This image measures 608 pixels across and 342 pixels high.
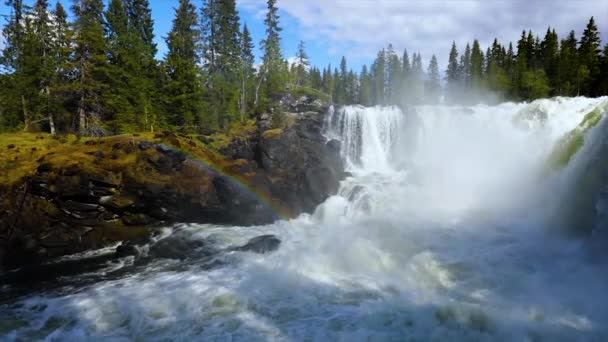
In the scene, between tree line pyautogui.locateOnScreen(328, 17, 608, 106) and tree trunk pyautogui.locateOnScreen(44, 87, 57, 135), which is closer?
tree trunk pyautogui.locateOnScreen(44, 87, 57, 135)

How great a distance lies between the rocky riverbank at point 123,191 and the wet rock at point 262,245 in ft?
10.7

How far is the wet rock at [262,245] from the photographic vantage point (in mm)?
14391

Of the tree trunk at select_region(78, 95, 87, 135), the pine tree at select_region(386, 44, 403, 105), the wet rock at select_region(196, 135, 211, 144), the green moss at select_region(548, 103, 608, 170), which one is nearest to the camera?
the green moss at select_region(548, 103, 608, 170)

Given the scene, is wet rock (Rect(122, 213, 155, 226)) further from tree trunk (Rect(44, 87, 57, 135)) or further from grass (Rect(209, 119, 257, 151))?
tree trunk (Rect(44, 87, 57, 135))

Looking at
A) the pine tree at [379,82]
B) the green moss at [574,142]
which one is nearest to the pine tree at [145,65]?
the green moss at [574,142]

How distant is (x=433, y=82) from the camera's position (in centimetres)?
9569

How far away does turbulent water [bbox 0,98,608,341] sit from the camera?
8461 mm

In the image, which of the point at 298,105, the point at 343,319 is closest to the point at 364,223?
the point at 343,319

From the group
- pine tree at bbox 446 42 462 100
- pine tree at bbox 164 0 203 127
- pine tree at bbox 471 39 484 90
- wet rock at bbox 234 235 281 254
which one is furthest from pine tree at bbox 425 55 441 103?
wet rock at bbox 234 235 281 254

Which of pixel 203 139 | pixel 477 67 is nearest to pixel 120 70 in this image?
pixel 203 139

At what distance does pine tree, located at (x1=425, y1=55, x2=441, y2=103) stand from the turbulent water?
2974 inches

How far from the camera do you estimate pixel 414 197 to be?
71.1ft

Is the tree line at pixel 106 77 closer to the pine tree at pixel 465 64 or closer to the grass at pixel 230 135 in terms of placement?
the grass at pixel 230 135

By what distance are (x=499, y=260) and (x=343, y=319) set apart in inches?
260
